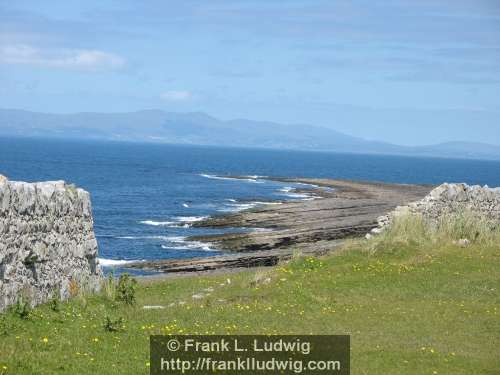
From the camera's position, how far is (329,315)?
1866cm

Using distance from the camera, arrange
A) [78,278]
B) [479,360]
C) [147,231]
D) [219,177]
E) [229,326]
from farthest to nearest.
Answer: [219,177]
[147,231]
[78,278]
[229,326]
[479,360]

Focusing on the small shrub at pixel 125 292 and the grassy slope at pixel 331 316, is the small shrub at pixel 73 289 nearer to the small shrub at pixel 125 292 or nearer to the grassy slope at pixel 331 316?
the grassy slope at pixel 331 316

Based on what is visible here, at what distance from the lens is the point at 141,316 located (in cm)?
1752

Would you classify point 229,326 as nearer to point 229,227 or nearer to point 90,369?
point 90,369

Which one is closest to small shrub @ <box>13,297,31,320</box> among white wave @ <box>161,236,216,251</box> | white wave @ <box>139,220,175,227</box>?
white wave @ <box>161,236,216,251</box>

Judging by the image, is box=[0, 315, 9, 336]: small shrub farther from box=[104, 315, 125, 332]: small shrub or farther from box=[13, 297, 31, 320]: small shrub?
box=[104, 315, 125, 332]: small shrub

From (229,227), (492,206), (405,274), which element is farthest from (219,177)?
(405,274)

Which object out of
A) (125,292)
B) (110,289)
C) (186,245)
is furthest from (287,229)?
(125,292)

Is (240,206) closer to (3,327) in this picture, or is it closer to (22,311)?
(22,311)

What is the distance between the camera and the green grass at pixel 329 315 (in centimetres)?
1379

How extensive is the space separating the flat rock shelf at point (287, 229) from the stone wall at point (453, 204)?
18.5ft

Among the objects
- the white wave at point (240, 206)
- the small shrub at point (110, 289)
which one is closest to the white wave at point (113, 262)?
the small shrub at point (110, 289)

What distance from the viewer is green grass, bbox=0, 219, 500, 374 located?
1379 centimetres

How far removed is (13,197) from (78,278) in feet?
14.3
